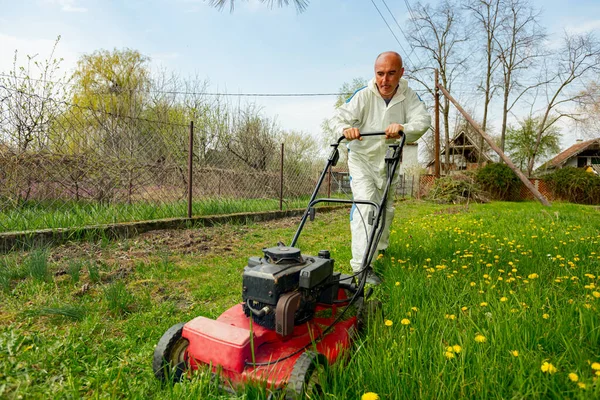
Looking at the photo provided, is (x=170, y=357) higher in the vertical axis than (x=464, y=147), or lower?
lower

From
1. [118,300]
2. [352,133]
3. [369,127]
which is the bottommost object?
[118,300]

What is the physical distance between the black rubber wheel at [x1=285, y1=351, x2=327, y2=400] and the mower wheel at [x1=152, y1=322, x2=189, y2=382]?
56 centimetres

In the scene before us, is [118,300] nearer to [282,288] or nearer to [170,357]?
[170,357]

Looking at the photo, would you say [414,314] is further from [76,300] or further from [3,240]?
[3,240]

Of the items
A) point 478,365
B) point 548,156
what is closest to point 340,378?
point 478,365

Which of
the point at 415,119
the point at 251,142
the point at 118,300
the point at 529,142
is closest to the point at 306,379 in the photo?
the point at 118,300

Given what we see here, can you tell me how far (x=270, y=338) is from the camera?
1871 mm

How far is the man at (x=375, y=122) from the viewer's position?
10.6ft

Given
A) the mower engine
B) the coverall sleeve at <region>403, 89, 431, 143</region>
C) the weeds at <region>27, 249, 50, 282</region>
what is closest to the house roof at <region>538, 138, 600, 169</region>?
the coverall sleeve at <region>403, 89, 431, 143</region>

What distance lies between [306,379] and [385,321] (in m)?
0.71

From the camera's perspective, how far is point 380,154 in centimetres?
356

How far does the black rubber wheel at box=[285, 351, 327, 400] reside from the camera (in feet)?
4.99

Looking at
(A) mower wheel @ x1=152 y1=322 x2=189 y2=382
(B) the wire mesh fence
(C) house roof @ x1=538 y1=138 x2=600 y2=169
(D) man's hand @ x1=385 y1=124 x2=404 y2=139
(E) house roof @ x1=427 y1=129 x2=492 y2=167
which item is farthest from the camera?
(C) house roof @ x1=538 y1=138 x2=600 y2=169

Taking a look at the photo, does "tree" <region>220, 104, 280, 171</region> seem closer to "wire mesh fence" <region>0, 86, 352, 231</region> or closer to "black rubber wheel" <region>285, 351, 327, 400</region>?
"wire mesh fence" <region>0, 86, 352, 231</region>
